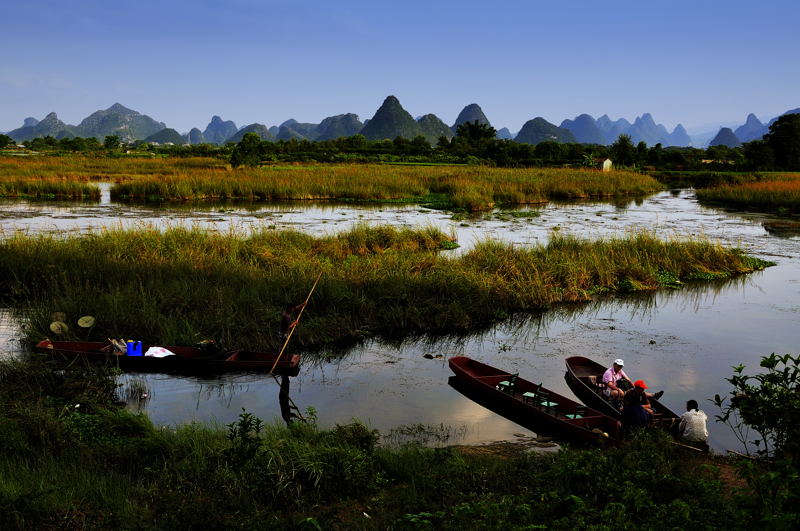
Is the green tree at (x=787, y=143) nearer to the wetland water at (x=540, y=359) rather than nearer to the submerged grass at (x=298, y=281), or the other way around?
the wetland water at (x=540, y=359)

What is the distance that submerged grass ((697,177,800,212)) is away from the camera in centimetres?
4484

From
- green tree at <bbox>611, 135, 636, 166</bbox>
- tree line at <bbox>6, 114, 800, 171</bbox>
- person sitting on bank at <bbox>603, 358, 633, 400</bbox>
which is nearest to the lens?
person sitting on bank at <bbox>603, 358, 633, 400</bbox>

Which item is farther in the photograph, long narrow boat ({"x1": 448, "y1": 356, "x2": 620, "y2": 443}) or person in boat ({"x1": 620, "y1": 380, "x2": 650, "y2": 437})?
long narrow boat ({"x1": 448, "y1": 356, "x2": 620, "y2": 443})

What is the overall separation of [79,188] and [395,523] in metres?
43.3

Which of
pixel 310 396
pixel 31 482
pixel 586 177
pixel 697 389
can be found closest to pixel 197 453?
pixel 31 482

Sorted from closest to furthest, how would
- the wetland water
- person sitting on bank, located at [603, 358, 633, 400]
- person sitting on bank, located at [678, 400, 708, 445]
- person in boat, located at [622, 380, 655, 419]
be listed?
1. person sitting on bank, located at [678, 400, 708, 445]
2. person in boat, located at [622, 380, 655, 419]
3. the wetland water
4. person sitting on bank, located at [603, 358, 633, 400]

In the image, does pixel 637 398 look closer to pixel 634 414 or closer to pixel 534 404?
pixel 634 414

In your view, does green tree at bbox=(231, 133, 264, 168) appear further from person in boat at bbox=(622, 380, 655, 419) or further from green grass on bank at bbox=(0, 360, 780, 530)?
person in boat at bbox=(622, 380, 655, 419)

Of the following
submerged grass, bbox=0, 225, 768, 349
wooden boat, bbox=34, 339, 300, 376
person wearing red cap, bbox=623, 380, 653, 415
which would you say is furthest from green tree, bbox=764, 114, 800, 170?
wooden boat, bbox=34, 339, 300, 376

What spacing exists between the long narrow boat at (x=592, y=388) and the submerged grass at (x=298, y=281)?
3.75 m

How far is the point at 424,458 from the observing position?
827cm

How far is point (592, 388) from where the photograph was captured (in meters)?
11.5

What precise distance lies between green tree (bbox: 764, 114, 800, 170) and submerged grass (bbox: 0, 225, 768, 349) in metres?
67.5

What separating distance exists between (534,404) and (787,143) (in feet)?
278
